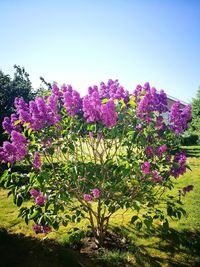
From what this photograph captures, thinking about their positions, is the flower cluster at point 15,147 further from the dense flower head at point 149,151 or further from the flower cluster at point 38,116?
the dense flower head at point 149,151

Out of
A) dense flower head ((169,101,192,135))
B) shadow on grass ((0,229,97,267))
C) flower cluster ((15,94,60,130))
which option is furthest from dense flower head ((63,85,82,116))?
shadow on grass ((0,229,97,267))

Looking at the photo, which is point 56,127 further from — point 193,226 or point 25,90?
point 25,90

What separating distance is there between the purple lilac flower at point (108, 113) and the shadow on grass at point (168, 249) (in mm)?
2390

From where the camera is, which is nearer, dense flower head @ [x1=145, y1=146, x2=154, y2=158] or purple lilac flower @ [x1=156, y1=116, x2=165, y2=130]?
dense flower head @ [x1=145, y1=146, x2=154, y2=158]

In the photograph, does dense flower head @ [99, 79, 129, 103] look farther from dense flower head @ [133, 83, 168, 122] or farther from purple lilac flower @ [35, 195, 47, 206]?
purple lilac flower @ [35, 195, 47, 206]

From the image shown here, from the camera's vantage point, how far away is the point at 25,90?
1157 centimetres

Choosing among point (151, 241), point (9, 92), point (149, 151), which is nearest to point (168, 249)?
point (151, 241)

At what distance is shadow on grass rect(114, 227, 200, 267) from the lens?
3592 millimetres

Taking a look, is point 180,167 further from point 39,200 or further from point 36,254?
point 36,254

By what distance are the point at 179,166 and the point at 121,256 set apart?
1780mm

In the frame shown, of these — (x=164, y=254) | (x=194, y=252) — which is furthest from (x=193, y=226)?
(x=164, y=254)

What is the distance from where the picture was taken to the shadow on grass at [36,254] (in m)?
3.50

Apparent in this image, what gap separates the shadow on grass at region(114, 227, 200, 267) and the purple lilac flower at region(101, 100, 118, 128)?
2.39m

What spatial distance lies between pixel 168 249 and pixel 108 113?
285 centimetres
